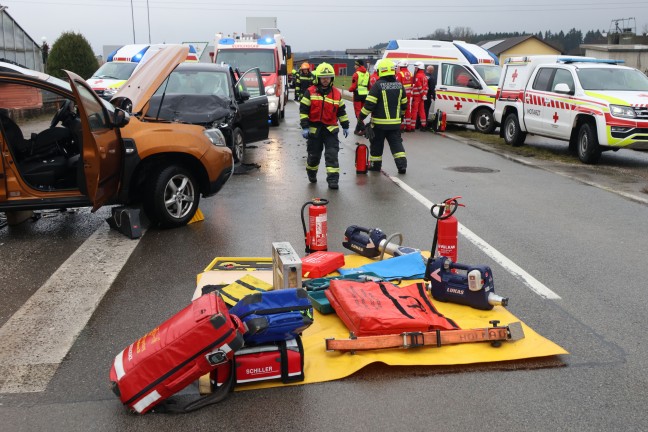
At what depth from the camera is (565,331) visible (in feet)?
16.3

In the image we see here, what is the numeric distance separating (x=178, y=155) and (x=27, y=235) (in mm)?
1916

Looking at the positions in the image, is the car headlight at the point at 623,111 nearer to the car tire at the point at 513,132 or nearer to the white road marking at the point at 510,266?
the car tire at the point at 513,132

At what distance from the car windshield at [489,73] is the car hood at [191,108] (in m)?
11.1

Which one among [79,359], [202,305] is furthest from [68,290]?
[202,305]

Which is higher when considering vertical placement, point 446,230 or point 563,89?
point 563,89

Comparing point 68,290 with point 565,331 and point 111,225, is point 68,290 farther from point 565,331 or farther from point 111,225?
point 565,331

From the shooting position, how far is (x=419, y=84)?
65.2ft

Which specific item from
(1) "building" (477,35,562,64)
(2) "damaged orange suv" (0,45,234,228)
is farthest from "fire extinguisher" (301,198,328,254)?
(1) "building" (477,35,562,64)

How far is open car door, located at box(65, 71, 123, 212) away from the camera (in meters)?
7.04

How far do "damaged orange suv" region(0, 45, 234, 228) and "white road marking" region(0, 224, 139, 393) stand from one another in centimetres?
66

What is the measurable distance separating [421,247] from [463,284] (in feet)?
6.43

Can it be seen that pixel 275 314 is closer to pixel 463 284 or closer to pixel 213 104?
pixel 463 284

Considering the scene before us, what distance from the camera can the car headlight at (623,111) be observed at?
13.0 meters

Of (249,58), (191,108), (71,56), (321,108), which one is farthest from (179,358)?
(71,56)
